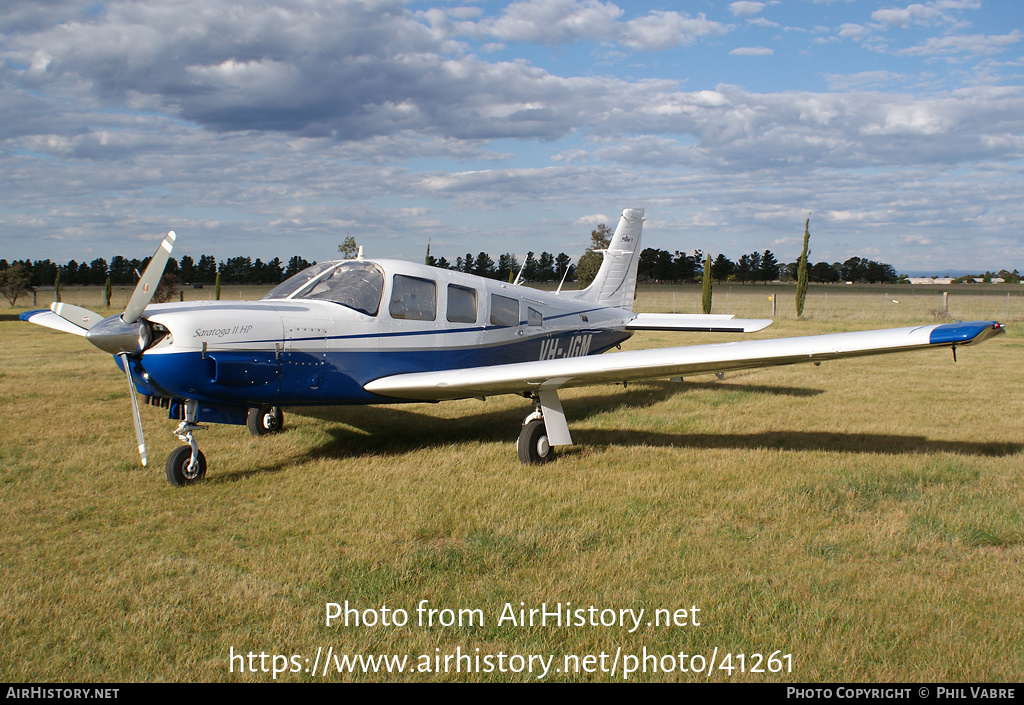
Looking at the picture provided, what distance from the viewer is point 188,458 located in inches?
245

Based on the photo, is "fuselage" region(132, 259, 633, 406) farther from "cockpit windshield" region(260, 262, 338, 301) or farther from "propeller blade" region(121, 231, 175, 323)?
"propeller blade" region(121, 231, 175, 323)

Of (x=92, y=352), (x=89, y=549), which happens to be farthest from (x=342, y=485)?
(x=92, y=352)

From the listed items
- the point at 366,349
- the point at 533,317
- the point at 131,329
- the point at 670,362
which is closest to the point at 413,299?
the point at 366,349

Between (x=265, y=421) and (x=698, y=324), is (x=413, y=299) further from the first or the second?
(x=698, y=324)

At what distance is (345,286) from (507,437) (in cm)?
283

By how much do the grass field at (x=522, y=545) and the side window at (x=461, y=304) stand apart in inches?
60.7

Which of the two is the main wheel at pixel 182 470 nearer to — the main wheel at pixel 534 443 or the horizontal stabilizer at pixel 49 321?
the main wheel at pixel 534 443

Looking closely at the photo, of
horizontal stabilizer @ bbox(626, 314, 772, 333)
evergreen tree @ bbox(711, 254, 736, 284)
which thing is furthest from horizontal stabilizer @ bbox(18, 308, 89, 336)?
evergreen tree @ bbox(711, 254, 736, 284)

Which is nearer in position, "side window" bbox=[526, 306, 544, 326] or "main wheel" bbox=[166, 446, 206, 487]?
"main wheel" bbox=[166, 446, 206, 487]

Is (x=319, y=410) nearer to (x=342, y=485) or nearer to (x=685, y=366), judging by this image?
(x=342, y=485)

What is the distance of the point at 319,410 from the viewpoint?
10102 mm

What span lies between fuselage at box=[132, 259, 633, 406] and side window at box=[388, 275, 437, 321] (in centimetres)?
1

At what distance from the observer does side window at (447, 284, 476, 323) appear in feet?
25.9

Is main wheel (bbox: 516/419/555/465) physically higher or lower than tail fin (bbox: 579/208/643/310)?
lower
